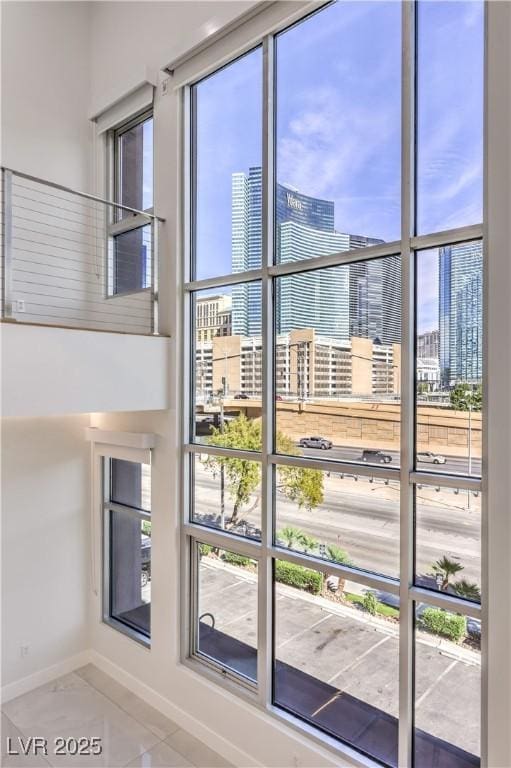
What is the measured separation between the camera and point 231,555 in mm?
2898

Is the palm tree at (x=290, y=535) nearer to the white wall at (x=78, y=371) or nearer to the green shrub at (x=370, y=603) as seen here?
the green shrub at (x=370, y=603)

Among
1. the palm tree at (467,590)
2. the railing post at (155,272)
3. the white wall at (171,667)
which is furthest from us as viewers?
→ the railing post at (155,272)

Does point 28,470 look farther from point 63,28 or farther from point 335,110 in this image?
point 63,28

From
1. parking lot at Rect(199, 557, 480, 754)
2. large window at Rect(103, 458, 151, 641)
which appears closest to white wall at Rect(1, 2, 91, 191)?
large window at Rect(103, 458, 151, 641)

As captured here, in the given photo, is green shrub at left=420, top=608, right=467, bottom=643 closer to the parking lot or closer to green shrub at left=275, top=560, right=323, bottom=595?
the parking lot

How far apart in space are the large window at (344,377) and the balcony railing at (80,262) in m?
0.52

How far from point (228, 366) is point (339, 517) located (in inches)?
45.2

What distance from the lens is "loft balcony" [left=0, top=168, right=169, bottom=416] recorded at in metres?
2.40

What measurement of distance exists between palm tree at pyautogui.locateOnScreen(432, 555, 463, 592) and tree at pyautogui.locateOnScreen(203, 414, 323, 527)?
0.67 m

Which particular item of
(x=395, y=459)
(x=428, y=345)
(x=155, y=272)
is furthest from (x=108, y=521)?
(x=428, y=345)

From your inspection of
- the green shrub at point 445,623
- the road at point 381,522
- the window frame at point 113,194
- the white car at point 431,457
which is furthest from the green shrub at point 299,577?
the window frame at point 113,194

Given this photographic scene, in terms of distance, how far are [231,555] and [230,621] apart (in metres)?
0.43

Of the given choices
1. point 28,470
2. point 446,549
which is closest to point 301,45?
point 446,549

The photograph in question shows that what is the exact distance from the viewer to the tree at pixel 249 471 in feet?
8.35
